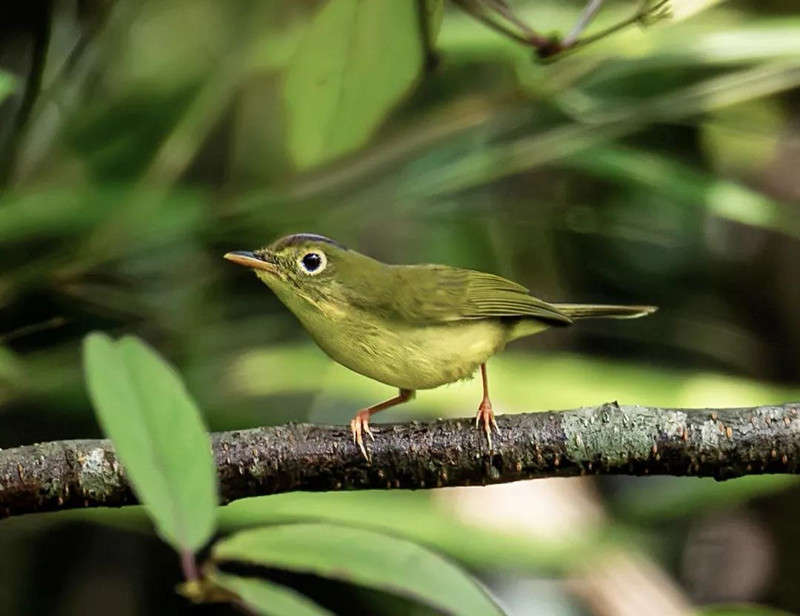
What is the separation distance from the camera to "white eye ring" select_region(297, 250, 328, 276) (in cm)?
162

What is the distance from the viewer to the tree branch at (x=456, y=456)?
1.24 m

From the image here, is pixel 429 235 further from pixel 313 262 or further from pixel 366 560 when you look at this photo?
pixel 366 560

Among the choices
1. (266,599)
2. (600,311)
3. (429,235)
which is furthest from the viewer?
(429,235)

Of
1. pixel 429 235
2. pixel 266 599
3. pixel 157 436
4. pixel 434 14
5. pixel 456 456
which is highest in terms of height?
pixel 429 235

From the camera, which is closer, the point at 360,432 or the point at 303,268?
the point at 360,432

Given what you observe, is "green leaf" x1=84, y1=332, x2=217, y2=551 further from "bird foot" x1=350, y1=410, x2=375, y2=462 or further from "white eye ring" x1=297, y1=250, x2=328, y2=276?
"white eye ring" x1=297, y1=250, x2=328, y2=276

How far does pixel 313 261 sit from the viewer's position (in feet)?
5.36

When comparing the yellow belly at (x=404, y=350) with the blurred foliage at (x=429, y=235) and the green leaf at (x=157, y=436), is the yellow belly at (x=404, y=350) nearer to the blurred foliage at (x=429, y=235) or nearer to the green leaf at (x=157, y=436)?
the blurred foliage at (x=429, y=235)

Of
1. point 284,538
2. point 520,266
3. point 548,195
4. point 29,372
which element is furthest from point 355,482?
point 548,195

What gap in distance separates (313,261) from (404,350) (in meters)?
0.21

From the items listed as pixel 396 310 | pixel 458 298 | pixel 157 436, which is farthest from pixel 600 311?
pixel 157 436

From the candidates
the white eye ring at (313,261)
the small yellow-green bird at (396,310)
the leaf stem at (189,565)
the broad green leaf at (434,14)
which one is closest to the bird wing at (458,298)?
the small yellow-green bird at (396,310)

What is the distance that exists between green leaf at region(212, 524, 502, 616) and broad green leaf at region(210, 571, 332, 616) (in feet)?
0.33

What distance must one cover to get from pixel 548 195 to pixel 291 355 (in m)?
1.12
